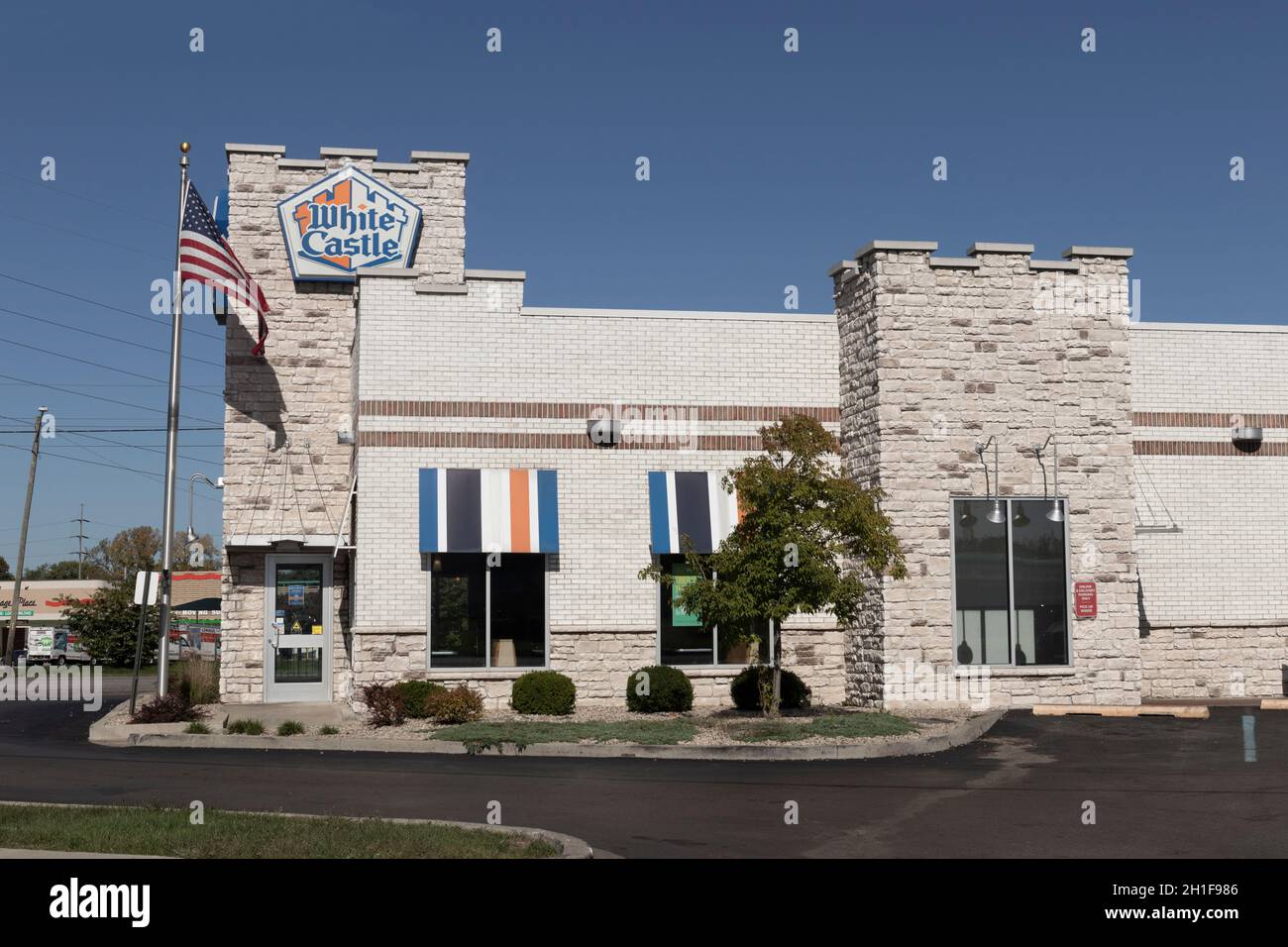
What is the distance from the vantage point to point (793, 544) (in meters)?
18.7

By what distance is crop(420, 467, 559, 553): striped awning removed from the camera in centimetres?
2144

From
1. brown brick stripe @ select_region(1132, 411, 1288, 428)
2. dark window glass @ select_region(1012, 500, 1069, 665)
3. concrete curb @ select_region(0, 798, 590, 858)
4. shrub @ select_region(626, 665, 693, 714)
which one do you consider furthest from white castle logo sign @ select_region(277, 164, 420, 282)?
brown brick stripe @ select_region(1132, 411, 1288, 428)

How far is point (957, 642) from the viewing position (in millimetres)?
21297

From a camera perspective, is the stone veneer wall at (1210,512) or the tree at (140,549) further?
the tree at (140,549)

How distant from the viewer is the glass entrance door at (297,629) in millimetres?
23781

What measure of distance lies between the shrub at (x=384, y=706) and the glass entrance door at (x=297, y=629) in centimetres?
415

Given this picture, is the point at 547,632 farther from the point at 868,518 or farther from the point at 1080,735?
the point at 1080,735

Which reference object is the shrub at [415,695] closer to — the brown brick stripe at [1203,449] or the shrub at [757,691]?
the shrub at [757,691]

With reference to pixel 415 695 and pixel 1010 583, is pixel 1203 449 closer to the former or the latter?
pixel 1010 583

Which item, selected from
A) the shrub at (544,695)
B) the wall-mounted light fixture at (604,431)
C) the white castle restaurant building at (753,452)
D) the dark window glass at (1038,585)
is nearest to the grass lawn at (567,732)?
the shrub at (544,695)

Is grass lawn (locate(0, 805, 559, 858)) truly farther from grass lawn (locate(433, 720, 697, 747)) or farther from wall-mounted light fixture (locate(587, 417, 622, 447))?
wall-mounted light fixture (locate(587, 417, 622, 447))
